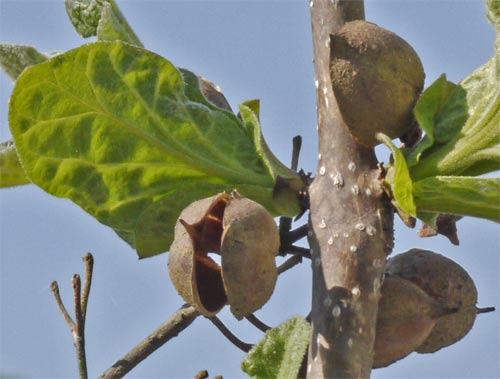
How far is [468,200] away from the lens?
5.80 ft

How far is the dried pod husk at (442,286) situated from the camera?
72.4 inches

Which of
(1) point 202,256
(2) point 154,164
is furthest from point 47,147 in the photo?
(1) point 202,256

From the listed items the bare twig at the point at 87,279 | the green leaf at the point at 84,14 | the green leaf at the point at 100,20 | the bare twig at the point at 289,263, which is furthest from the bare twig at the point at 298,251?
the green leaf at the point at 84,14

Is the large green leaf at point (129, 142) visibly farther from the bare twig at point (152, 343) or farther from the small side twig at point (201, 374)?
the small side twig at point (201, 374)

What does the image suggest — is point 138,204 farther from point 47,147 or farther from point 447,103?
point 447,103

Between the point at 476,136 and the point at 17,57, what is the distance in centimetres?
102

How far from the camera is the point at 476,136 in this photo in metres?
1.81

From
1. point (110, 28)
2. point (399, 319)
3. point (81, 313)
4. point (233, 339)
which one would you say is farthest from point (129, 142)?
point (399, 319)

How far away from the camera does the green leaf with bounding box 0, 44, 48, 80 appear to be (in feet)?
6.59

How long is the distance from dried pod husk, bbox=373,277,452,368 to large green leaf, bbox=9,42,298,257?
0.27 m

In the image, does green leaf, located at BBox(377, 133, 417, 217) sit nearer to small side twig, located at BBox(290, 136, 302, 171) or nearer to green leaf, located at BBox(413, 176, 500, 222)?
green leaf, located at BBox(413, 176, 500, 222)

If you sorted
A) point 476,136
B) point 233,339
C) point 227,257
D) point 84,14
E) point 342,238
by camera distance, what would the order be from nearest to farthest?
1. point 227,257
2. point 342,238
3. point 476,136
4. point 233,339
5. point 84,14

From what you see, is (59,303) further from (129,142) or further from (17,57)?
(17,57)

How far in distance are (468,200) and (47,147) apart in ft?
2.86
